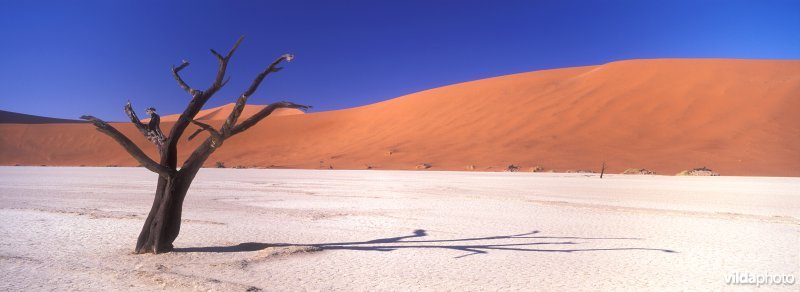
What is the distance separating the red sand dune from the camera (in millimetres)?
28406

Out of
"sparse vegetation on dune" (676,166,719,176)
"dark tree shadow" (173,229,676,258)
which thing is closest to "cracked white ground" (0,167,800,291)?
"dark tree shadow" (173,229,676,258)

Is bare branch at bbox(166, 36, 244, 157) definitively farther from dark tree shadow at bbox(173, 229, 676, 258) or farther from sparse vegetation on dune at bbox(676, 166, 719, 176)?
sparse vegetation on dune at bbox(676, 166, 719, 176)

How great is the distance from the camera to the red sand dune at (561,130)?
2841 centimetres

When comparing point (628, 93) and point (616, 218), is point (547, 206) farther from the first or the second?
point (628, 93)

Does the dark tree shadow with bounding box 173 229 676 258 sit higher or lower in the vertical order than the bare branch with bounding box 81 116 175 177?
lower

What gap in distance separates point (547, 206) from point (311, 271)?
7.18 metres

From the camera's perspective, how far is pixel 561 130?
35.1 m

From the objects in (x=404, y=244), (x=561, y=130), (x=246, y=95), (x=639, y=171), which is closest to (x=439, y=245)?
(x=404, y=244)

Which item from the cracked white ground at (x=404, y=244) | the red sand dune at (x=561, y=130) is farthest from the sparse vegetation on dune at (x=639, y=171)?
the cracked white ground at (x=404, y=244)

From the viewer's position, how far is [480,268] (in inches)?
205

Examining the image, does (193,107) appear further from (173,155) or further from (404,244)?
(404,244)

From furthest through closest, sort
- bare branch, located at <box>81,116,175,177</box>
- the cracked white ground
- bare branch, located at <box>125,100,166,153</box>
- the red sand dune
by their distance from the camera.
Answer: the red sand dune → bare branch, located at <box>125,100,166,153</box> → bare branch, located at <box>81,116,175,177</box> → the cracked white ground

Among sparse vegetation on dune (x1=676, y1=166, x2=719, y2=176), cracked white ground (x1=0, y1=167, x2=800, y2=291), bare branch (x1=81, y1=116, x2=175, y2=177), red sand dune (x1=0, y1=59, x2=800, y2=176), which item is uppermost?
red sand dune (x1=0, y1=59, x2=800, y2=176)

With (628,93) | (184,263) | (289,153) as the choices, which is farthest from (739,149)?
(289,153)
